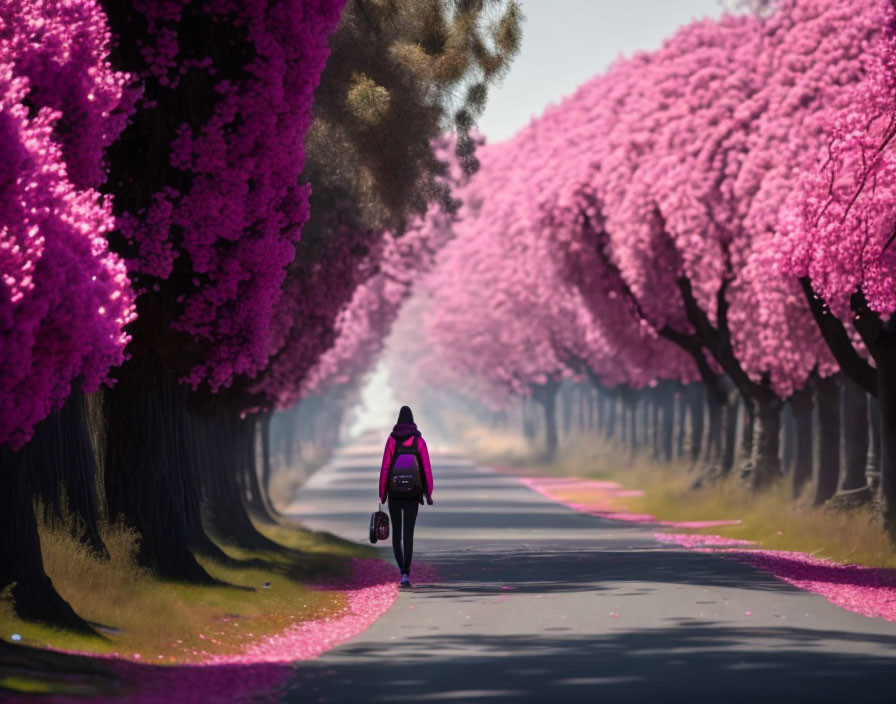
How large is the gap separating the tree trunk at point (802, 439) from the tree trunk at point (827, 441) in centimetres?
270

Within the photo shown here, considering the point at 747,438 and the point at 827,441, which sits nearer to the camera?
the point at 827,441

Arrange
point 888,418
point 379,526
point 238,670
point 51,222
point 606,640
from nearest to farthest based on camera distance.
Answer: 1. point 51,222
2. point 238,670
3. point 606,640
4. point 379,526
5. point 888,418

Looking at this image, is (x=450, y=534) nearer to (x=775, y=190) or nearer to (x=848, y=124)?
(x=775, y=190)

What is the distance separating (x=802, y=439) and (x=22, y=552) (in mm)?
30865

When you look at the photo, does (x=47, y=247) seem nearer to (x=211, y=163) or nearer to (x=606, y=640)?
(x=211, y=163)

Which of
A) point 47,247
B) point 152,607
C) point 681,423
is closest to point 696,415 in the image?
point 681,423

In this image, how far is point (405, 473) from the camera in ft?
81.1

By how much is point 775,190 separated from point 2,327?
84.3ft

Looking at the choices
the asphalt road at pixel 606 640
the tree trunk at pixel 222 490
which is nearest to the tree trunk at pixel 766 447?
the asphalt road at pixel 606 640

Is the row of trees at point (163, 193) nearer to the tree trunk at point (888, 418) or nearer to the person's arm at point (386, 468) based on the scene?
the person's arm at point (386, 468)

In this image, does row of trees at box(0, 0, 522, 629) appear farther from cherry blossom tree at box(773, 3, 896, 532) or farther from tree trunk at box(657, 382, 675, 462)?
tree trunk at box(657, 382, 675, 462)

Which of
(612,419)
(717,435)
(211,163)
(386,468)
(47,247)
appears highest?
(612,419)

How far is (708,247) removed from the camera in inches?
1766

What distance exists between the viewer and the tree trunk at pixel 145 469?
23.1 metres
